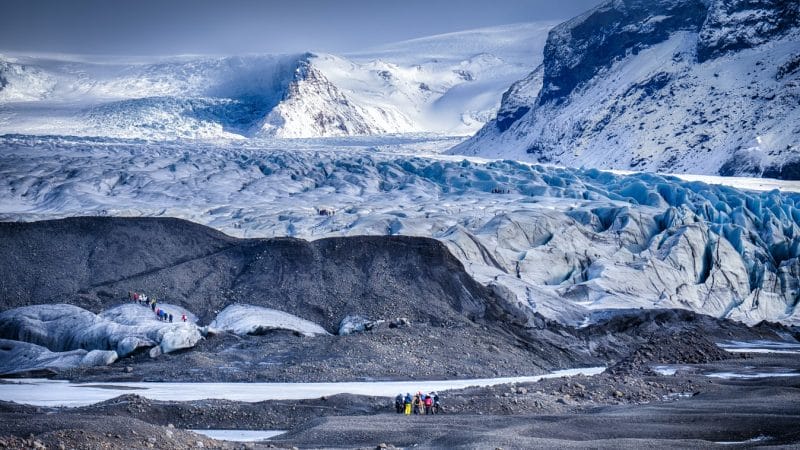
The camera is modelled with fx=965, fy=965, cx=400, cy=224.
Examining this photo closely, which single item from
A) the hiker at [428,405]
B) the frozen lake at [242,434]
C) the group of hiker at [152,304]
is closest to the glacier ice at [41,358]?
the group of hiker at [152,304]

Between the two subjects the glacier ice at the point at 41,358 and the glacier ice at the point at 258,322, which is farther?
the glacier ice at the point at 258,322

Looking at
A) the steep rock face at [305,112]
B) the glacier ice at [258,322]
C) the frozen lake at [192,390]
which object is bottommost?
the frozen lake at [192,390]

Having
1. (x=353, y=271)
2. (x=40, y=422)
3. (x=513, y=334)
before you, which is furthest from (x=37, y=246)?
(x=40, y=422)

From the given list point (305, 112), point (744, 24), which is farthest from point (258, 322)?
point (305, 112)

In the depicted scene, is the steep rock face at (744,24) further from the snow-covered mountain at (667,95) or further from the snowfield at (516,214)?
the snowfield at (516,214)

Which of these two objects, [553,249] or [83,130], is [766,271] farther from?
[83,130]

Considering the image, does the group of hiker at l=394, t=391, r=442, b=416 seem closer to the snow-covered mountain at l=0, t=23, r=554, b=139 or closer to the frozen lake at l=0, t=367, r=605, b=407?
the frozen lake at l=0, t=367, r=605, b=407

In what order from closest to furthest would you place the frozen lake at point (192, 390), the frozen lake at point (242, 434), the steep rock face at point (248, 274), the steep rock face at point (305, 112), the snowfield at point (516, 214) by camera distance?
the frozen lake at point (242, 434) < the frozen lake at point (192, 390) < the steep rock face at point (248, 274) < the snowfield at point (516, 214) < the steep rock face at point (305, 112)
